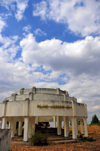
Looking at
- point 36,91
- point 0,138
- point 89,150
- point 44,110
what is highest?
point 36,91

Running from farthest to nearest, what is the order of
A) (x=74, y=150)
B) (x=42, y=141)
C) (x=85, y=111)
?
(x=85, y=111) < (x=42, y=141) < (x=74, y=150)

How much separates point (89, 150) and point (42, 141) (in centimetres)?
823

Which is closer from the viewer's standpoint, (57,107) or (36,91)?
(57,107)

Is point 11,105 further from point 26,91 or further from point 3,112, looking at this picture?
point 26,91

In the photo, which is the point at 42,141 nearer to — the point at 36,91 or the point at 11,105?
the point at 11,105

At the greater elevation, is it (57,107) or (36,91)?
(36,91)

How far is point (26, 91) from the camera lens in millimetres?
33375

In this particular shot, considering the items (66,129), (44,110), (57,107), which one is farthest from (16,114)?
(66,129)

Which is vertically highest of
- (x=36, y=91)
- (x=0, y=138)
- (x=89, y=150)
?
(x=36, y=91)

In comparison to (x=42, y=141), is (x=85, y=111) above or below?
above

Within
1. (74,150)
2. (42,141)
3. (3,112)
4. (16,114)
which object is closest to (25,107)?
(16,114)

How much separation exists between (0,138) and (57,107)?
17515mm

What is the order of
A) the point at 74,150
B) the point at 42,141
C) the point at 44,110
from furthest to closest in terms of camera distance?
the point at 44,110 < the point at 42,141 < the point at 74,150

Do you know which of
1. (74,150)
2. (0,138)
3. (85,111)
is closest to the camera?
(0,138)
